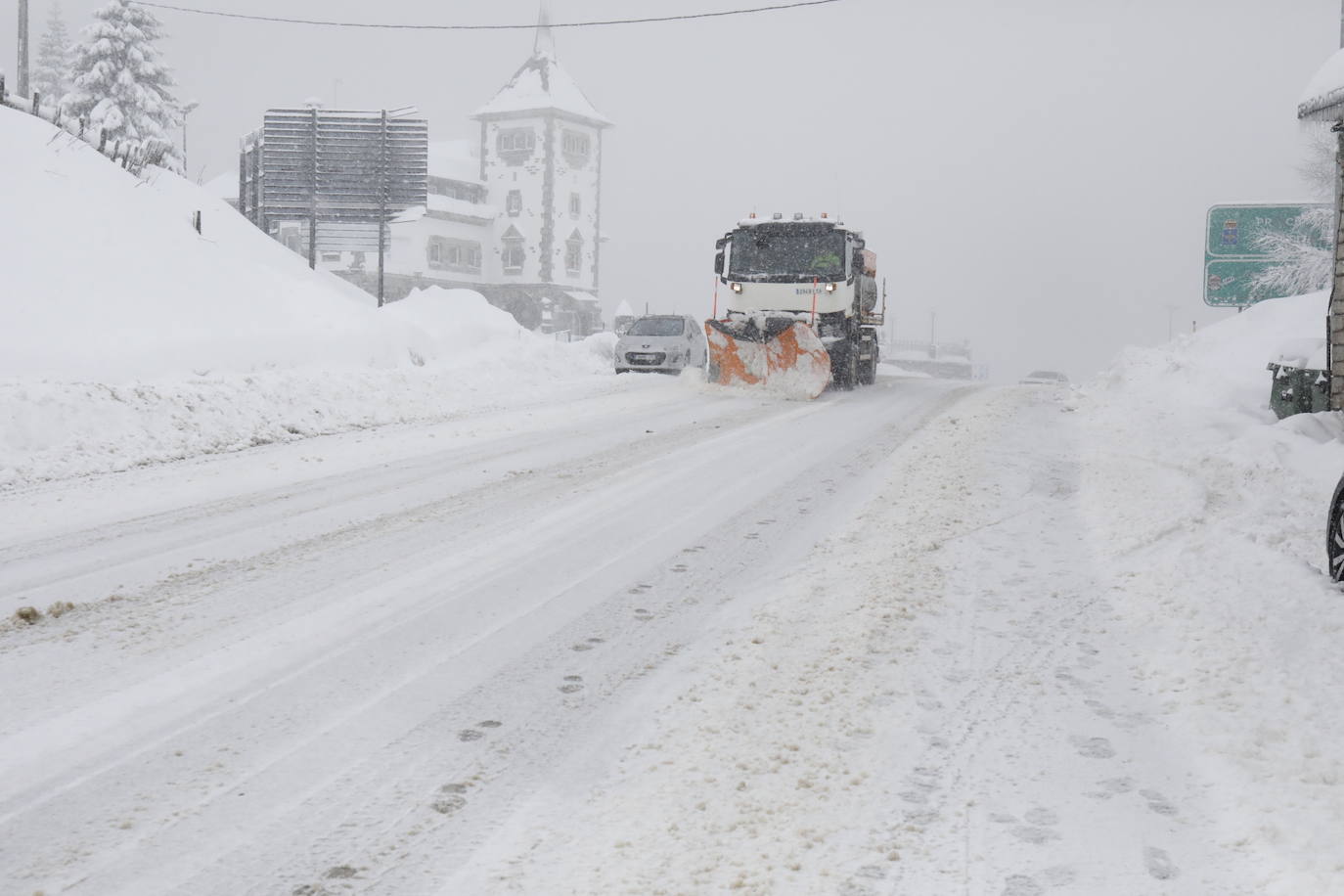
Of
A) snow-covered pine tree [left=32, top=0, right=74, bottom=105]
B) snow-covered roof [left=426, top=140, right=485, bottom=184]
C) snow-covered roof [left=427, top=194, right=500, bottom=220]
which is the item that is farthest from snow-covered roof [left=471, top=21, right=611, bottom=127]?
snow-covered pine tree [left=32, top=0, right=74, bottom=105]

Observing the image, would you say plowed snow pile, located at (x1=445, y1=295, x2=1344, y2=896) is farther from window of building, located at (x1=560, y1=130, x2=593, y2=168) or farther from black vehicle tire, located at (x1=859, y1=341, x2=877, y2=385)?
window of building, located at (x1=560, y1=130, x2=593, y2=168)

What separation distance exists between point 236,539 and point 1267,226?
22.5 metres

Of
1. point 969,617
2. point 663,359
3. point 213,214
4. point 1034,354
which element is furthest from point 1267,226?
point 1034,354

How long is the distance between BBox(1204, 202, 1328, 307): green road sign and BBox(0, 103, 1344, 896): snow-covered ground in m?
13.3

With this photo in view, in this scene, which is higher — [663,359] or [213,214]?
[213,214]

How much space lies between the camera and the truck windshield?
65.6 feet

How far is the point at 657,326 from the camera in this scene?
24.7 metres

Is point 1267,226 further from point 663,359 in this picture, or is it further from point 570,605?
point 570,605

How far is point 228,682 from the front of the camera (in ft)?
13.7

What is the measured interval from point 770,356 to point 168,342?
10195mm

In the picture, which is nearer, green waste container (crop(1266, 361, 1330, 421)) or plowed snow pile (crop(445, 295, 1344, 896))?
plowed snow pile (crop(445, 295, 1344, 896))

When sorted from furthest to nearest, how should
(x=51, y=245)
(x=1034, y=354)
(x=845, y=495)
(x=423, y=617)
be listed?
1. (x=1034, y=354)
2. (x=51, y=245)
3. (x=845, y=495)
4. (x=423, y=617)

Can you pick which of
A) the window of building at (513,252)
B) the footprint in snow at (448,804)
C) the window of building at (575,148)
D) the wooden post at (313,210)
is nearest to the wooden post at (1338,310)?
the footprint in snow at (448,804)

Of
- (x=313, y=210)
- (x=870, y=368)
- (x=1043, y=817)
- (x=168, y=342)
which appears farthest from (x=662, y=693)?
(x=313, y=210)
